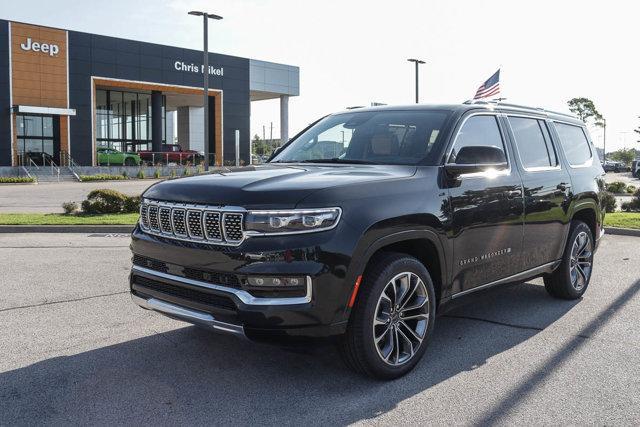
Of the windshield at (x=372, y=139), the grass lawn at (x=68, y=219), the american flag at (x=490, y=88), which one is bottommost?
the grass lawn at (x=68, y=219)

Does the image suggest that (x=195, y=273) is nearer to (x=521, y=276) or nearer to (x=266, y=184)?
(x=266, y=184)

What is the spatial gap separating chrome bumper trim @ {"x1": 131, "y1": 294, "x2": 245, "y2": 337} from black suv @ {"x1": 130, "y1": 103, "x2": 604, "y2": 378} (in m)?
0.01

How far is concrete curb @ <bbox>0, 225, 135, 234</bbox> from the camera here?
12266 millimetres

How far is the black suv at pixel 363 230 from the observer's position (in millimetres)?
3678

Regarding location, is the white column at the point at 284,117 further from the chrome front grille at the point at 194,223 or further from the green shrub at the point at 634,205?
the chrome front grille at the point at 194,223

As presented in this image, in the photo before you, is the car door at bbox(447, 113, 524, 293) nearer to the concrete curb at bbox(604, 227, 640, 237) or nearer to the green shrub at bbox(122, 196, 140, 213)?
the concrete curb at bbox(604, 227, 640, 237)

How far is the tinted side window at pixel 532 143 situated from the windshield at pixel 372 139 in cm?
102

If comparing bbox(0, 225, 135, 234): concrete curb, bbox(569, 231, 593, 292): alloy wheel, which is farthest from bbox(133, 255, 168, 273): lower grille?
bbox(0, 225, 135, 234): concrete curb

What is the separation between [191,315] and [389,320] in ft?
4.29

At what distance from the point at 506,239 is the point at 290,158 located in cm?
199

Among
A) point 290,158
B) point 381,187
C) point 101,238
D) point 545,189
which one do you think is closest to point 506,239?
point 545,189

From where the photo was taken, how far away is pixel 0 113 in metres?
41.5

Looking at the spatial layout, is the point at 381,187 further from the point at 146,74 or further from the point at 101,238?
the point at 146,74

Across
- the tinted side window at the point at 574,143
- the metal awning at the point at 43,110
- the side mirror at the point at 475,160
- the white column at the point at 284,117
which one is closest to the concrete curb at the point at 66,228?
the tinted side window at the point at 574,143
